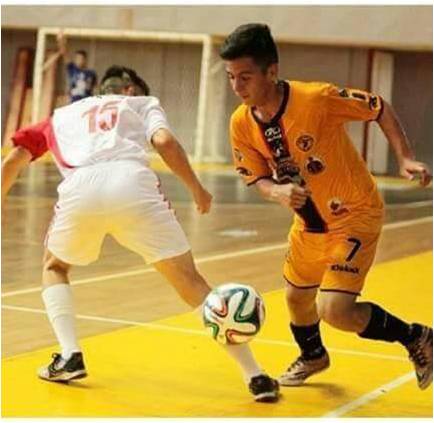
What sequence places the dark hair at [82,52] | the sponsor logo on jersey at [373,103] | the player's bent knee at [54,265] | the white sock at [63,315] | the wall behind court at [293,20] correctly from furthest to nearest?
the dark hair at [82,52] < the wall behind court at [293,20] < the player's bent knee at [54,265] < the white sock at [63,315] < the sponsor logo on jersey at [373,103]

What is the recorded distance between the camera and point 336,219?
586 centimetres

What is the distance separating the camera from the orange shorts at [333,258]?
5.75 m

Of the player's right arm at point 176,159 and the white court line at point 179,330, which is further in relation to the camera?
the white court line at point 179,330

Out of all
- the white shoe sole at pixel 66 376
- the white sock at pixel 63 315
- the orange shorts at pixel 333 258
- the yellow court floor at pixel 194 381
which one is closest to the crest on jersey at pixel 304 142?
the orange shorts at pixel 333 258

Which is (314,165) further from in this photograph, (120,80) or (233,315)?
(120,80)

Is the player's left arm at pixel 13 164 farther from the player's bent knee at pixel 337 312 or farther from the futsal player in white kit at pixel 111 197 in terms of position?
the player's bent knee at pixel 337 312

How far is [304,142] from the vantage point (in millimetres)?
5699

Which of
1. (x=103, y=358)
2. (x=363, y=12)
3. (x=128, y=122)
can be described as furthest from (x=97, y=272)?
(x=363, y=12)

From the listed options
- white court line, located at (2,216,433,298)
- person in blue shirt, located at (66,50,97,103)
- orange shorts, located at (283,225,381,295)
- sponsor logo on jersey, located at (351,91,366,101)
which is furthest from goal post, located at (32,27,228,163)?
sponsor logo on jersey, located at (351,91,366,101)

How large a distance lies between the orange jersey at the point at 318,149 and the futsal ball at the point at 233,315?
0.54 m

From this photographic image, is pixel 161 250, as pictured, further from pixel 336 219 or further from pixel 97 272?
pixel 97 272

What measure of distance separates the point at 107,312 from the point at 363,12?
1686cm

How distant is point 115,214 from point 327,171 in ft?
3.57

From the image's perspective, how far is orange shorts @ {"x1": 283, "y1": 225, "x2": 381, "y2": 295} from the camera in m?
5.75
